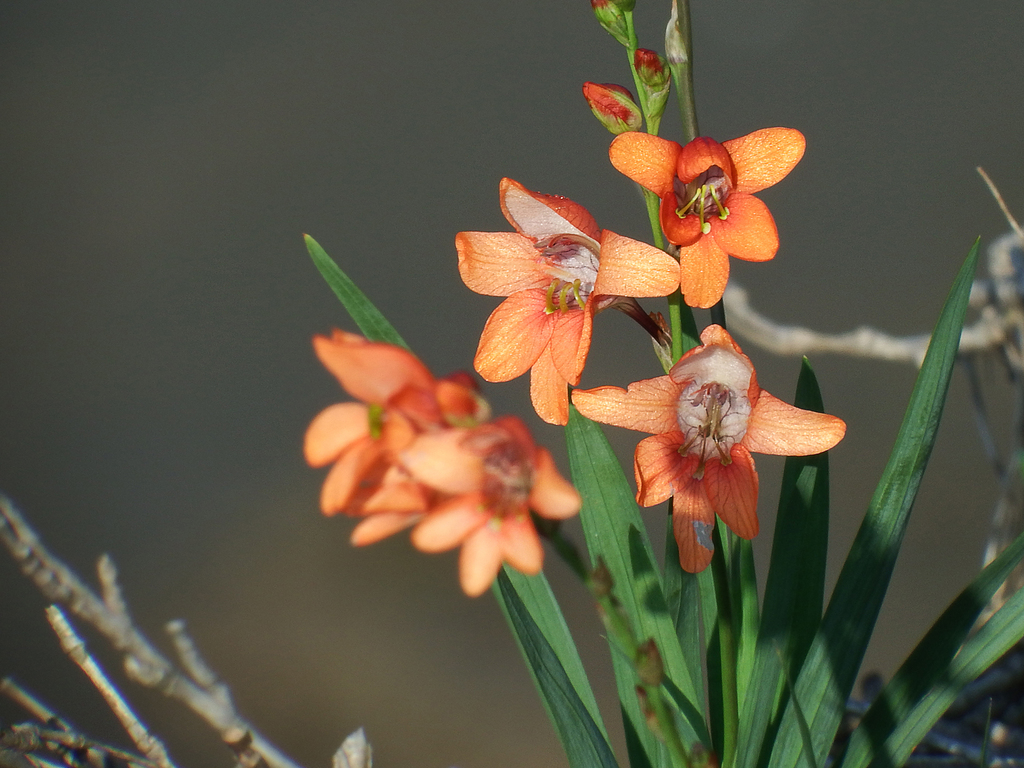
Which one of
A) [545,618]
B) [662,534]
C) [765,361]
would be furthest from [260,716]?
[765,361]

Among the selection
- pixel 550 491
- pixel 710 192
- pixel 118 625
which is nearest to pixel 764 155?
pixel 710 192

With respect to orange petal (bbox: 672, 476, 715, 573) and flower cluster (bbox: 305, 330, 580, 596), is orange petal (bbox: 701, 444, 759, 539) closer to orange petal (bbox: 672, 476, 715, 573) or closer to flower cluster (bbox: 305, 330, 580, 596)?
orange petal (bbox: 672, 476, 715, 573)

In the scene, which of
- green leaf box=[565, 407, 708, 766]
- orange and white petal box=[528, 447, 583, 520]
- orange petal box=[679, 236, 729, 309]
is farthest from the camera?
green leaf box=[565, 407, 708, 766]

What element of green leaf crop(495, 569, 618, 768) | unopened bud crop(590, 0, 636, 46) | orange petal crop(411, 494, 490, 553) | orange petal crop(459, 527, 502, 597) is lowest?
green leaf crop(495, 569, 618, 768)

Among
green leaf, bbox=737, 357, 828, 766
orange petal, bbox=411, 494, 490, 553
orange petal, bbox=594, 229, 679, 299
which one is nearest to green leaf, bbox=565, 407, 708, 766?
green leaf, bbox=737, 357, 828, 766

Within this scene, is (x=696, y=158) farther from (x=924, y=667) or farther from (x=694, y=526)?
(x=924, y=667)

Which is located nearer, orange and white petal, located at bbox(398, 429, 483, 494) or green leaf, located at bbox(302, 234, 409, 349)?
orange and white petal, located at bbox(398, 429, 483, 494)

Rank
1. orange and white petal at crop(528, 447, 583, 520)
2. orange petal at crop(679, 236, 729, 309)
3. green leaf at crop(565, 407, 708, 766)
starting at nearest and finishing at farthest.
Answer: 1. orange and white petal at crop(528, 447, 583, 520)
2. orange petal at crop(679, 236, 729, 309)
3. green leaf at crop(565, 407, 708, 766)
